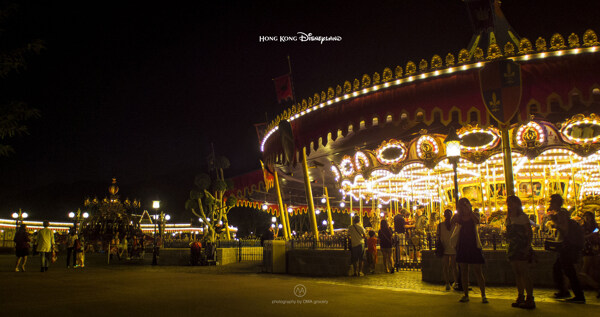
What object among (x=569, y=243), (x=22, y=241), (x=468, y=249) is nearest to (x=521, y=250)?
(x=468, y=249)

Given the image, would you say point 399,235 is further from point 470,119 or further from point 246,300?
point 246,300

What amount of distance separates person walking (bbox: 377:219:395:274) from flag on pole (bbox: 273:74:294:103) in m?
8.55

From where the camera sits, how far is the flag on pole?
20.2m

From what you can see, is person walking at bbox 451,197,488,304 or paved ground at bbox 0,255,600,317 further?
person walking at bbox 451,197,488,304

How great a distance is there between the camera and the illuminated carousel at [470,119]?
1311 centimetres

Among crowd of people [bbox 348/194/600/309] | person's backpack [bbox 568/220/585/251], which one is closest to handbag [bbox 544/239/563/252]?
crowd of people [bbox 348/194/600/309]

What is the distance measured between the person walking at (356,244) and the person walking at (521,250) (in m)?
6.14

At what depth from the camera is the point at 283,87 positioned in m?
20.4

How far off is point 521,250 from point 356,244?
266 inches

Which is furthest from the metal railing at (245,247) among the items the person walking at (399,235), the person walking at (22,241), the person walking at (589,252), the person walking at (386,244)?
the person walking at (589,252)

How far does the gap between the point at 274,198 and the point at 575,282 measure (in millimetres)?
27878

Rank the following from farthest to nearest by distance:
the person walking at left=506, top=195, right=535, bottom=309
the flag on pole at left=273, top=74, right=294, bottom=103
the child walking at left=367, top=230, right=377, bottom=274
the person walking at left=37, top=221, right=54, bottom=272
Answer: the flag on pole at left=273, top=74, right=294, bottom=103 < the person walking at left=37, top=221, right=54, bottom=272 < the child walking at left=367, top=230, right=377, bottom=274 < the person walking at left=506, top=195, right=535, bottom=309

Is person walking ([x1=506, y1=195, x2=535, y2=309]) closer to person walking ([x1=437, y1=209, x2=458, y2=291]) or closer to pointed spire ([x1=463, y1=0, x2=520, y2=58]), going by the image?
person walking ([x1=437, y1=209, x2=458, y2=291])

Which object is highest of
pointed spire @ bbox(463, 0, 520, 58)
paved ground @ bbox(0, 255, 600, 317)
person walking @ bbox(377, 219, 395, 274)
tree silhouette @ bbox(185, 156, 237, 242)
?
pointed spire @ bbox(463, 0, 520, 58)
